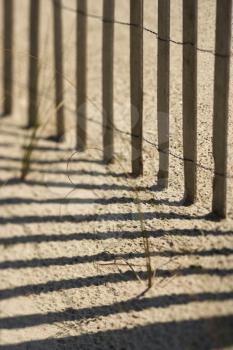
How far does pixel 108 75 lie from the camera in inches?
130

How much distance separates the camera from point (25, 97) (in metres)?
4.35

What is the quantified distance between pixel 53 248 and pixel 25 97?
160 cm

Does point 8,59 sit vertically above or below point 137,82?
above

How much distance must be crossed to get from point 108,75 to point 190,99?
88cm

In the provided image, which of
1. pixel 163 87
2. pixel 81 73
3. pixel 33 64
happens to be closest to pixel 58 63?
pixel 81 73

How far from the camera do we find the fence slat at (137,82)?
269 cm

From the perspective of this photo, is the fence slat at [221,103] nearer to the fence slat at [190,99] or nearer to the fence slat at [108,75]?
the fence slat at [190,99]

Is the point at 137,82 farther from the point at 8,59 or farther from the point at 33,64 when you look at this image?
the point at 8,59

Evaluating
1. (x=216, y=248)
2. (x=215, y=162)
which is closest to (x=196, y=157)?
(x=215, y=162)

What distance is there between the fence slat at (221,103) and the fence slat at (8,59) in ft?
6.66

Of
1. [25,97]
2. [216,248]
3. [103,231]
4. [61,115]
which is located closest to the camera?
[216,248]

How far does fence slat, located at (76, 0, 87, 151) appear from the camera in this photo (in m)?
3.51

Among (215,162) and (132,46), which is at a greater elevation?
(132,46)

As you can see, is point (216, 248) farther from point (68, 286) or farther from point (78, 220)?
point (78, 220)
